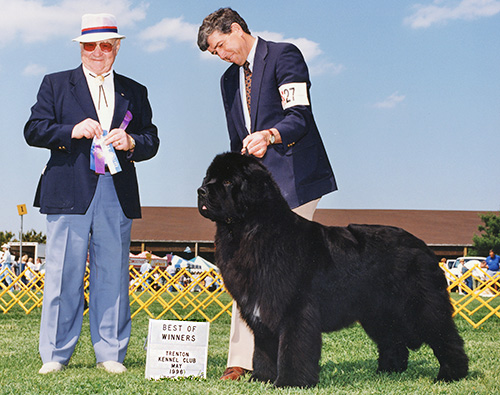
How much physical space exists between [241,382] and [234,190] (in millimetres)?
1160

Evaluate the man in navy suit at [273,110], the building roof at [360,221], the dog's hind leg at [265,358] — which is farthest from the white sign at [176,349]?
the building roof at [360,221]

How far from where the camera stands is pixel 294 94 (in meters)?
3.42

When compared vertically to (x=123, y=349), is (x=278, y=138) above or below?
above

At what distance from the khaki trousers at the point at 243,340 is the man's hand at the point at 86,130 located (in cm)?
140

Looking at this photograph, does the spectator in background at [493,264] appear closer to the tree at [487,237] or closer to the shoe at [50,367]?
the tree at [487,237]

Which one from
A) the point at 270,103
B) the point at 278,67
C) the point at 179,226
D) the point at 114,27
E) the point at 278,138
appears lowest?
the point at 179,226

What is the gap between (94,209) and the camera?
375 centimetres

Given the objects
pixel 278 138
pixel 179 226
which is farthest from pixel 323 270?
pixel 179 226

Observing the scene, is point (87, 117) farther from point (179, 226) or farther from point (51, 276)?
point (179, 226)

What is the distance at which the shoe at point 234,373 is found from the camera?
11.4ft

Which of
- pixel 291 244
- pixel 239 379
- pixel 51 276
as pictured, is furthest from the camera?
pixel 51 276

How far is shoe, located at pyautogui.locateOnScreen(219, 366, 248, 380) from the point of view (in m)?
3.47

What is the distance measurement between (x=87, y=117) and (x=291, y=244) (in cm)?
171

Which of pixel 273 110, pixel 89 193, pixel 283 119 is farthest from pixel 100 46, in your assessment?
pixel 283 119
